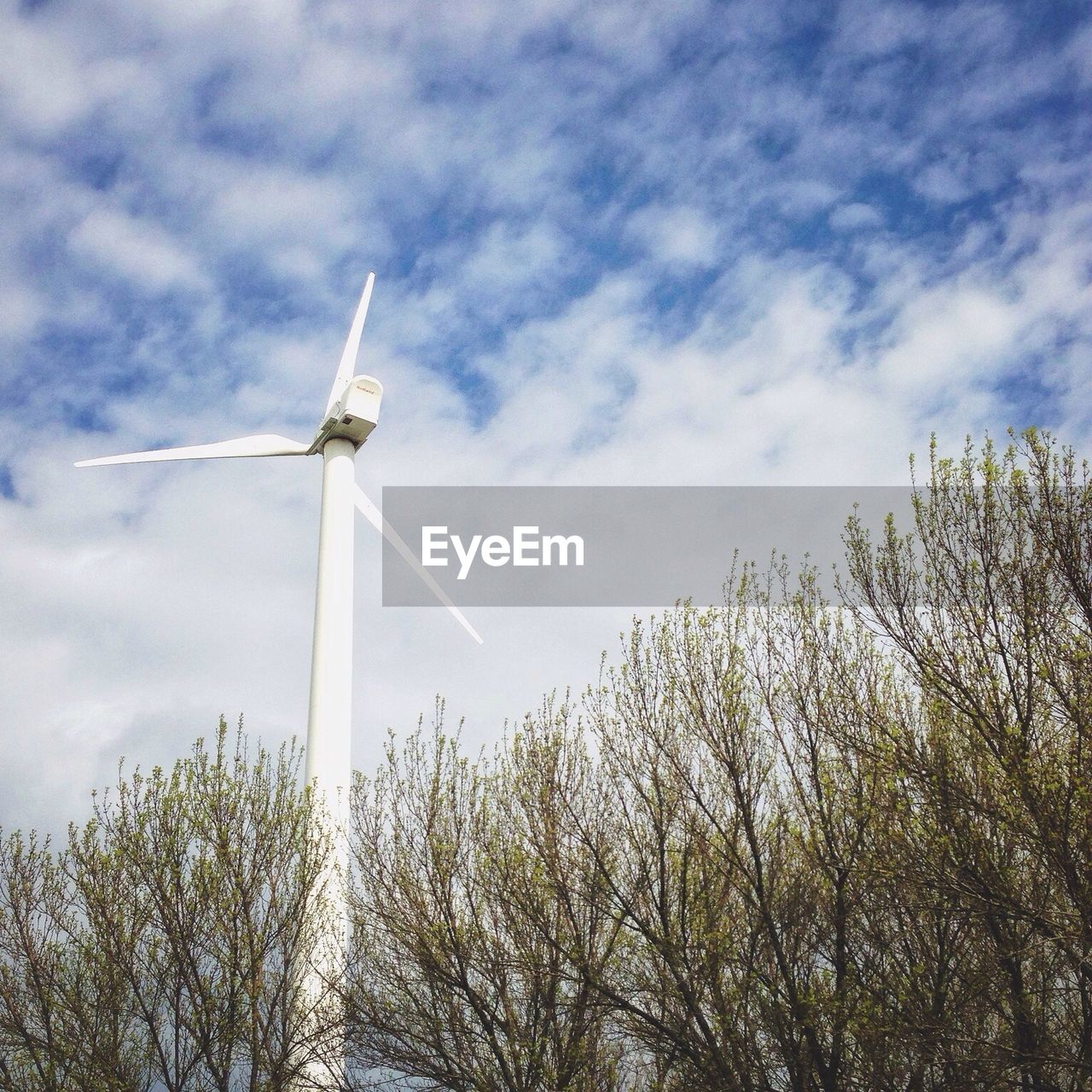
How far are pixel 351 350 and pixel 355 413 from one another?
393 centimetres

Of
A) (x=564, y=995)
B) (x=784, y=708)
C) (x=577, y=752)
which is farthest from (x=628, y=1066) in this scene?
(x=784, y=708)

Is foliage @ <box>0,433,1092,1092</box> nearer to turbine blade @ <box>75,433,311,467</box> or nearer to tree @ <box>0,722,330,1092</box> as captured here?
tree @ <box>0,722,330,1092</box>

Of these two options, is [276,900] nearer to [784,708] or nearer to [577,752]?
[577,752]

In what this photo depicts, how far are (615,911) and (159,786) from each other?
923 centimetres

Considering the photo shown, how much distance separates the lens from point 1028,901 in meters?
14.2

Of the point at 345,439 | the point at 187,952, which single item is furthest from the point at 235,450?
the point at 187,952

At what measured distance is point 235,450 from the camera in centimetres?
2984

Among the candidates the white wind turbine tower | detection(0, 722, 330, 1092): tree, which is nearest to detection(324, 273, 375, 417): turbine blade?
the white wind turbine tower

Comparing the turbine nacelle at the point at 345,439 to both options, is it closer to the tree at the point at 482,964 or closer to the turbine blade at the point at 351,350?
the turbine blade at the point at 351,350

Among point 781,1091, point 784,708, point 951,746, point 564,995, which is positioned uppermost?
point 784,708

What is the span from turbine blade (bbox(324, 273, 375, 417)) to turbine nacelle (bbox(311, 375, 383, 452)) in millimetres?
568

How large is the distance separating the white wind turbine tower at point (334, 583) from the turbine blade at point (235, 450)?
1.0 inches

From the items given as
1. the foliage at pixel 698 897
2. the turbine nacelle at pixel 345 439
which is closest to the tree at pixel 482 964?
the foliage at pixel 698 897

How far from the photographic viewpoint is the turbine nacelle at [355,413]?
28625 millimetres
